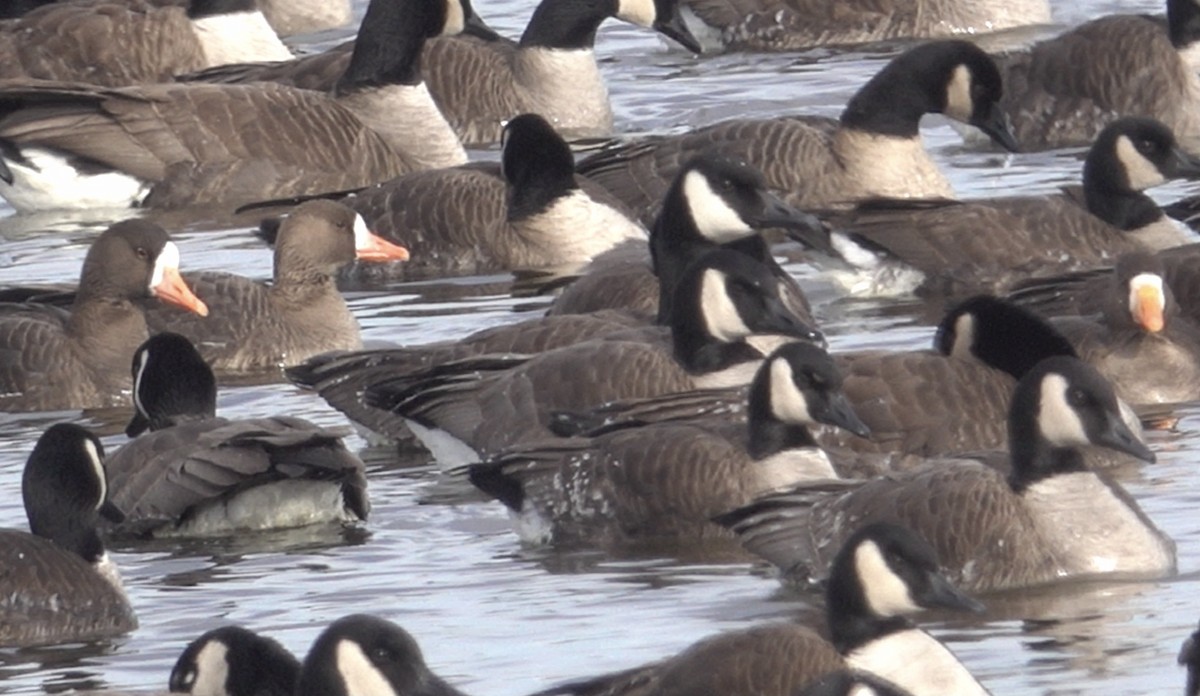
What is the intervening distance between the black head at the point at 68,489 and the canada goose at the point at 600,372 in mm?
2254

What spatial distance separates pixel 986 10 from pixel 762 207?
10.5 meters

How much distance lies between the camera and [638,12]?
78.3ft

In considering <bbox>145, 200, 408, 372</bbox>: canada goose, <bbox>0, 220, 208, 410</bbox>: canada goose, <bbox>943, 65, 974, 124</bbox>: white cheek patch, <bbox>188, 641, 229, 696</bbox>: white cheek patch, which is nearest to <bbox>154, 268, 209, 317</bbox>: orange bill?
<bbox>0, 220, 208, 410</bbox>: canada goose

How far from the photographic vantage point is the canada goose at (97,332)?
16250 millimetres

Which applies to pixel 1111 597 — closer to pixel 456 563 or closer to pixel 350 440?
pixel 456 563

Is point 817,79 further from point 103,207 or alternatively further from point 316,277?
point 316,277

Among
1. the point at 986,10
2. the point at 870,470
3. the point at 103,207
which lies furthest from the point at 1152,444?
the point at 986,10

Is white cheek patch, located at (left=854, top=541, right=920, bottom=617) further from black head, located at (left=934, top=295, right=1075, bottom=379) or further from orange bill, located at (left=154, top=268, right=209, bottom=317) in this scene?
orange bill, located at (left=154, top=268, right=209, bottom=317)

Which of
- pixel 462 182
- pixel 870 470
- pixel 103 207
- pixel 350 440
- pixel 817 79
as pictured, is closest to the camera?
pixel 870 470

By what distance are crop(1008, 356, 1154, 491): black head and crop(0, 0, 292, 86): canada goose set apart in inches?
536

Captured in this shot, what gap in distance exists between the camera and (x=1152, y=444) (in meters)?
14.2

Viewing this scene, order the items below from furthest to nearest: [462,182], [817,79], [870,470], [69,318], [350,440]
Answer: [817,79]
[462,182]
[69,318]
[350,440]
[870,470]

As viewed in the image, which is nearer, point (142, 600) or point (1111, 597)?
point (1111, 597)

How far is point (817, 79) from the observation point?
82.3 ft
